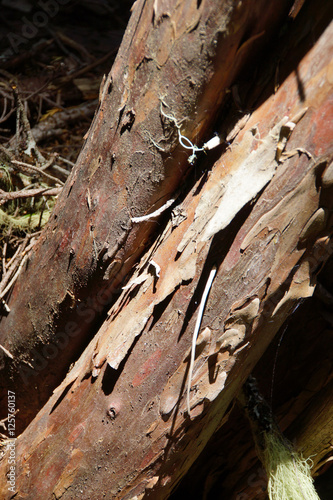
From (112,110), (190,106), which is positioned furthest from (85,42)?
(190,106)

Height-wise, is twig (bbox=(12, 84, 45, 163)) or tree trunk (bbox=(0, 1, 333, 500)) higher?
twig (bbox=(12, 84, 45, 163))

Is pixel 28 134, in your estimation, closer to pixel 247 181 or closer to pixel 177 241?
pixel 177 241

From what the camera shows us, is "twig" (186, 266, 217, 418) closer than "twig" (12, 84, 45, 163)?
Yes

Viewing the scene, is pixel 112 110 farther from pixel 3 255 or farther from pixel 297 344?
pixel 297 344

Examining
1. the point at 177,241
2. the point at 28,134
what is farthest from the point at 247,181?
the point at 28,134

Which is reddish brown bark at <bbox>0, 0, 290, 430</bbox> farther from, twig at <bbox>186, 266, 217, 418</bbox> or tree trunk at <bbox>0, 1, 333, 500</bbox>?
twig at <bbox>186, 266, 217, 418</bbox>

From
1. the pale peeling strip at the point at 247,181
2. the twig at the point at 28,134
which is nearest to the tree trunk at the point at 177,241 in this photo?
the pale peeling strip at the point at 247,181

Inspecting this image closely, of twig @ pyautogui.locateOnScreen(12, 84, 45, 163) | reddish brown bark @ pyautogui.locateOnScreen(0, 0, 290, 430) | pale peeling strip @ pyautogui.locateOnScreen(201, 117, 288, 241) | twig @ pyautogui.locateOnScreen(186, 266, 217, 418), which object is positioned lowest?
twig @ pyautogui.locateOnScreen(186, 266, 217, 418)

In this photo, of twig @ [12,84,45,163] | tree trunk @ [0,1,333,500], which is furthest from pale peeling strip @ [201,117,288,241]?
twig @ [12,84,45,163]
